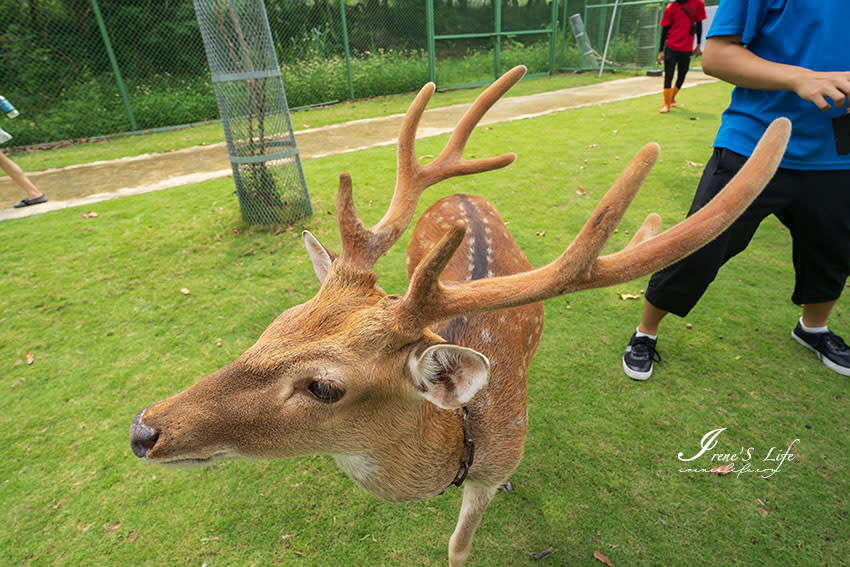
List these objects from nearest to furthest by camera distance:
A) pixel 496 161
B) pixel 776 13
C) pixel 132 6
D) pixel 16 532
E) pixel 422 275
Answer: pixel 422 275
pixel 776 13
pixel 496 161
pixel 16 532
pixel 132 6


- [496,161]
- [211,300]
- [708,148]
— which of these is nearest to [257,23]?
[211,300]

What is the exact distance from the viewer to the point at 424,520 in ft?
Result: 7.02

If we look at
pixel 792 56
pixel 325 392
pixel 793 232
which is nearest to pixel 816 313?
pixel 793 232

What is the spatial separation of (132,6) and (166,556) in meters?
12.4

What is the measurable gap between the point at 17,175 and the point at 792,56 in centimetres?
779

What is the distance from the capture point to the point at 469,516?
1806mm

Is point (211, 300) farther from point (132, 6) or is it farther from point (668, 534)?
point (132, 6)

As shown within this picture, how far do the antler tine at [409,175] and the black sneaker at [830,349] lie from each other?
2.50m

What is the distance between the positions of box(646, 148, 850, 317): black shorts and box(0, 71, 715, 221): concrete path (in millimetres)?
6251

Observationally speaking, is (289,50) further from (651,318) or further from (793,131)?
(793,131)

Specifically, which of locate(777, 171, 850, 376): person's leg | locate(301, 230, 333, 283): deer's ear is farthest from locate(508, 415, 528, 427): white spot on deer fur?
locate(777, 171, 850, 376): person's leg

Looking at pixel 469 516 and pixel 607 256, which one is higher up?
pixel 607 256

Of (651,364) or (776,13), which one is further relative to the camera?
(651,364)

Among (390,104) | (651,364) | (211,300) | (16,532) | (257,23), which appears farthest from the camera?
(390,104)
